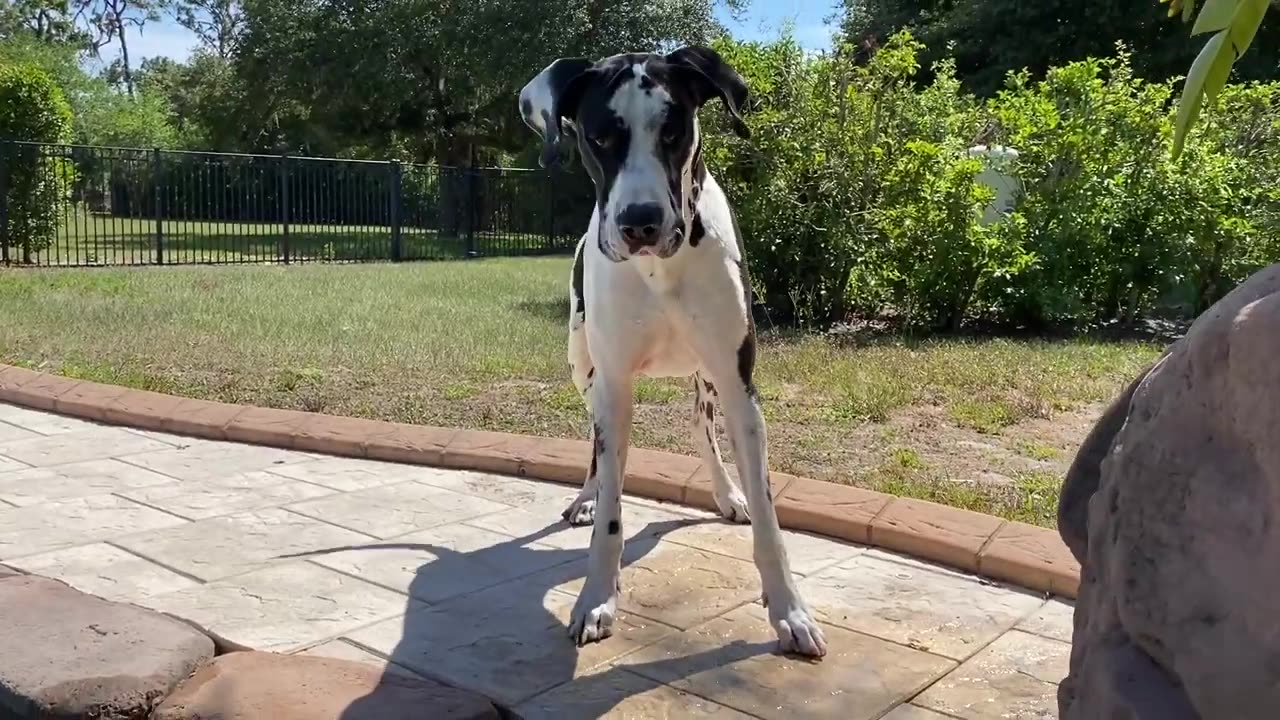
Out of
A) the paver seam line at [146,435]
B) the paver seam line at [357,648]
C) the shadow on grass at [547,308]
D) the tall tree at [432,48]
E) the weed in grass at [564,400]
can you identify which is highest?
the tall tree at [432,48]

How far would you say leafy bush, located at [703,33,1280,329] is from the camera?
8.59 m

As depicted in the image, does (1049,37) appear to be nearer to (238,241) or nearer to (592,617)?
(238,241)

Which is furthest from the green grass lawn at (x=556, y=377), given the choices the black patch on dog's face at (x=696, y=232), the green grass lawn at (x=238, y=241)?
the green grass lawn at (x=238, y=241)

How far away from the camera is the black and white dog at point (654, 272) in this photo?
2947mm

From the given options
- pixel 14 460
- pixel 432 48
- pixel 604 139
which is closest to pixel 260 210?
pixel 432 48

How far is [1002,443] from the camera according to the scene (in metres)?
5.30

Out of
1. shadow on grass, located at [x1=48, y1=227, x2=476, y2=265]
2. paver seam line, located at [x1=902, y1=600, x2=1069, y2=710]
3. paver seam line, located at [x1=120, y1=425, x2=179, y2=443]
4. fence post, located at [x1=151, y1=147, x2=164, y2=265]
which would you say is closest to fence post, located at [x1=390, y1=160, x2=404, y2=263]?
shadow on grass, located at [x1=48, y1=227, x2=476, y2=265]

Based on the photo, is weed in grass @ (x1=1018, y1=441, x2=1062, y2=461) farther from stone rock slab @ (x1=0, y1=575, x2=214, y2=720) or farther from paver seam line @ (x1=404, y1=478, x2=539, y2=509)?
stone rock slab @ (x1=0, y1=575, x2=214, y2=720)

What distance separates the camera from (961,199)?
27.7ft

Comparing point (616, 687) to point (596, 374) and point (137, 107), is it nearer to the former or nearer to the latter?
point (596, 374)

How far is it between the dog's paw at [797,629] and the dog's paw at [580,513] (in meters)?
1.25

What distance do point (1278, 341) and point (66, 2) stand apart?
5163 cm

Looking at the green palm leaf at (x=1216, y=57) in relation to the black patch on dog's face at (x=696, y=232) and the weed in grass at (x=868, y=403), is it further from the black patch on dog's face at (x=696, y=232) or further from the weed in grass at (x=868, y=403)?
the weed in grass at (x=868, y=403)

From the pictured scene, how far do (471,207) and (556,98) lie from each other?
1772 cm
